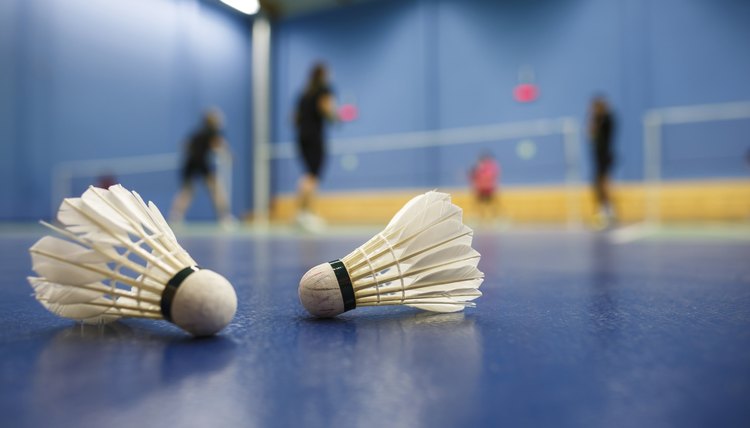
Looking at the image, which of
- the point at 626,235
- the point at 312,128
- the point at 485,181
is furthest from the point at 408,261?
the point at 485,181

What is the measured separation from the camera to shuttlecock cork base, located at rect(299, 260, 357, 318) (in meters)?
0.64

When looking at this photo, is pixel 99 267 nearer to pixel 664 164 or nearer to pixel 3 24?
pixel 3 24

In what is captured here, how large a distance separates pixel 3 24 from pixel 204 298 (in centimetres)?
758

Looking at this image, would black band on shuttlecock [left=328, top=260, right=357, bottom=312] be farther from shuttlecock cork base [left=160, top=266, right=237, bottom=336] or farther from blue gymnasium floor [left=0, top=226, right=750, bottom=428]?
shuttlecock cork base [left=160, top=266, right=237, bottom=336]

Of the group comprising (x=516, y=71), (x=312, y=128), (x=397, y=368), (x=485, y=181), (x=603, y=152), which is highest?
(x=516, y=71)

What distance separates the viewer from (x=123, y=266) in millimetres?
555

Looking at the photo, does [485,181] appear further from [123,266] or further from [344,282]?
[123,266]

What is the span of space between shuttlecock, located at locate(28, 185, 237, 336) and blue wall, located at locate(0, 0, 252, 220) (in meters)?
7.21

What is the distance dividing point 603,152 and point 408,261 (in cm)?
509

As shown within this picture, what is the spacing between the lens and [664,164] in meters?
7.47

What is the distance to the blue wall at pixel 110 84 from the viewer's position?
6570mm

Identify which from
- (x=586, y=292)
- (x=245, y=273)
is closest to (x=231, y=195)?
(x=245, y=273)

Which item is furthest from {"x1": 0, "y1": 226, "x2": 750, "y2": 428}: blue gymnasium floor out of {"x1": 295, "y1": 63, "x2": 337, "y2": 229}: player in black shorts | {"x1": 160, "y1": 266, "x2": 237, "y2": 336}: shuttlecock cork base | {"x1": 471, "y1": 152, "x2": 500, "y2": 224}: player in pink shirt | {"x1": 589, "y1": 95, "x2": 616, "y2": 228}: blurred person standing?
{"x1": 471, "y1": 152, "x2": 500, "y2": 224}: player in pink shirt

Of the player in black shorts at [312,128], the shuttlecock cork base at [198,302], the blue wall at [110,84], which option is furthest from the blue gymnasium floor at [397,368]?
the blue wall at [110,84]
